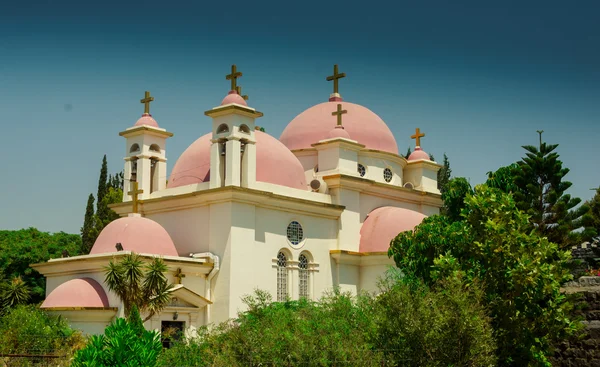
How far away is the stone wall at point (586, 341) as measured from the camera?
70.5 ft

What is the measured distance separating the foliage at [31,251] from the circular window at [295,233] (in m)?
18.5

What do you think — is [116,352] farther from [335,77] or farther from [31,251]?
[31,251]

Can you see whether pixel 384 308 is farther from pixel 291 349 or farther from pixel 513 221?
pixel 513 221

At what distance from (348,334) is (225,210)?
32.8 feet

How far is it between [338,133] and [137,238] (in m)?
9.32

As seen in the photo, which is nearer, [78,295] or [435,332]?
[435,332]

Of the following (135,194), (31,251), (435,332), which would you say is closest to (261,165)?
(135,194)

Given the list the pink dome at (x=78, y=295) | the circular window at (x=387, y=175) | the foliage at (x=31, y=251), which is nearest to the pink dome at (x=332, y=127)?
the circular window at (x=387, y=175)

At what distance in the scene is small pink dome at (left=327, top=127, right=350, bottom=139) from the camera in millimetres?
31594

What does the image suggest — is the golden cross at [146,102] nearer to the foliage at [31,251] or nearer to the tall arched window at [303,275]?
the tall arched window at [303,275]

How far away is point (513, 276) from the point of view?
64.7 ft

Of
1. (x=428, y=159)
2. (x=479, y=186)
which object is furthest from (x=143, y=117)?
(x=479, y=186)

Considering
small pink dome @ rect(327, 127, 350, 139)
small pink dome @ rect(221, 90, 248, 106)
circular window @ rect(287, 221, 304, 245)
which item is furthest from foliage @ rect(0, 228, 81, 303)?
small pink dome @ rect(327, 127, 350, 139)

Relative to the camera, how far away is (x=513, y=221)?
2062 cm
